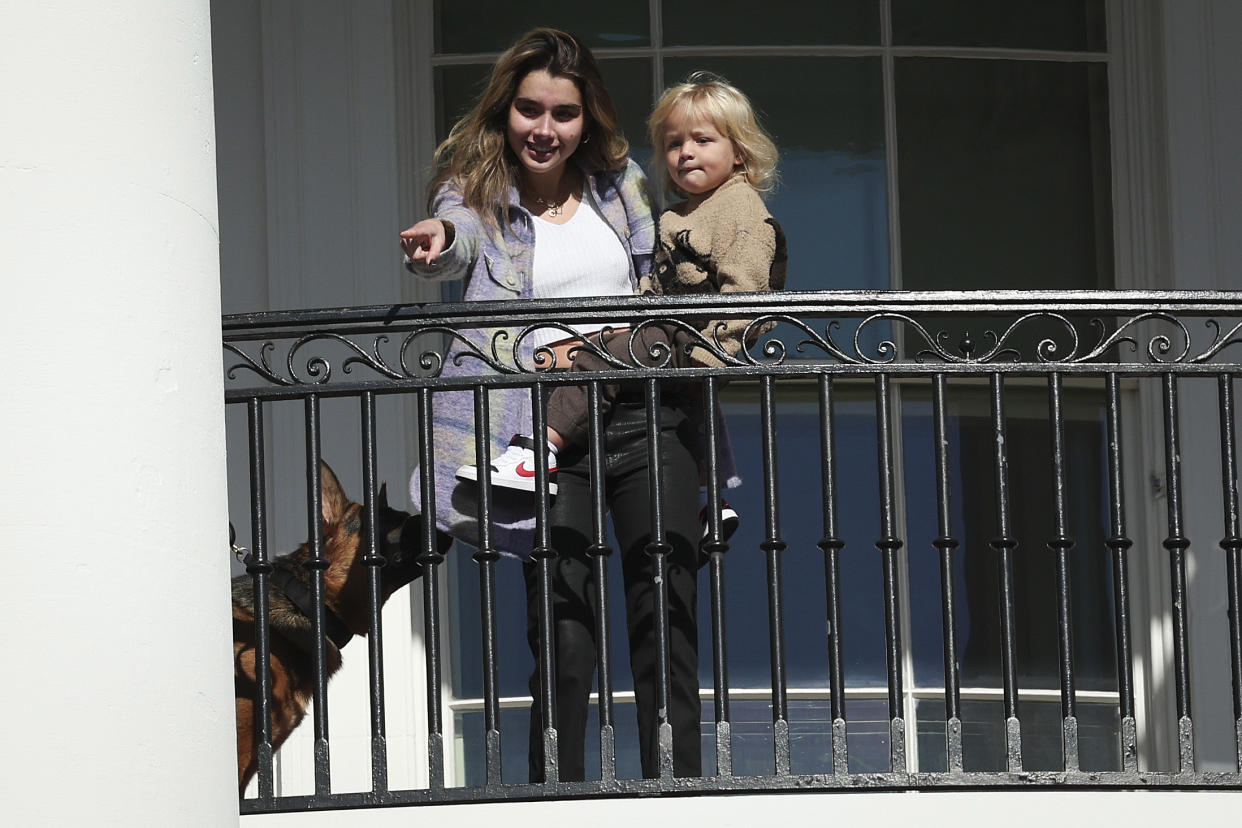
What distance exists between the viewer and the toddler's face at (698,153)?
15.6ft

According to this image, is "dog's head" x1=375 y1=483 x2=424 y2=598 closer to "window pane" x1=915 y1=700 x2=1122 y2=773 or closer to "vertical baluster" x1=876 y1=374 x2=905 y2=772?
"vertical baluster" x1=876 y1=374 x2=905 y2=772

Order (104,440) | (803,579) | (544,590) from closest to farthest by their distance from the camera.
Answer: (104,440)
(544,590)
(803,579)

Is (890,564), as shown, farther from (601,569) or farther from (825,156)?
(825,156)

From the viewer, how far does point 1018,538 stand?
6.66 m

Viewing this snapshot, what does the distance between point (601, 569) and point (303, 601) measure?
1294 millimetres

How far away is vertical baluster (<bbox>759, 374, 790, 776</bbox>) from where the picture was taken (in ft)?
14.4

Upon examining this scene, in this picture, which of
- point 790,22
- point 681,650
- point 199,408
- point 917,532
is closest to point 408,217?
point 790,22

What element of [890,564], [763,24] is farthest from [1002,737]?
[763,24]

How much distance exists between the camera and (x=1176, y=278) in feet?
21.9

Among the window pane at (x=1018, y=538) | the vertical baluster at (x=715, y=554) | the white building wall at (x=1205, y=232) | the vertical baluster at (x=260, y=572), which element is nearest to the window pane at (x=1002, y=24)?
the white building wall at (x=1205, y=232)

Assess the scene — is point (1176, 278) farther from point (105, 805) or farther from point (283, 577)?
point (105, 805)

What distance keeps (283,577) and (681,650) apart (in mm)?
1502

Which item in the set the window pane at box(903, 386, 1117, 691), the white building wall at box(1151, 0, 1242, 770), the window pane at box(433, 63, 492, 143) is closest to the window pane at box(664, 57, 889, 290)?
the window pane at box(903, 386, 1117, 691)

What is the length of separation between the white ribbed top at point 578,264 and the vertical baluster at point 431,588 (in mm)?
491
